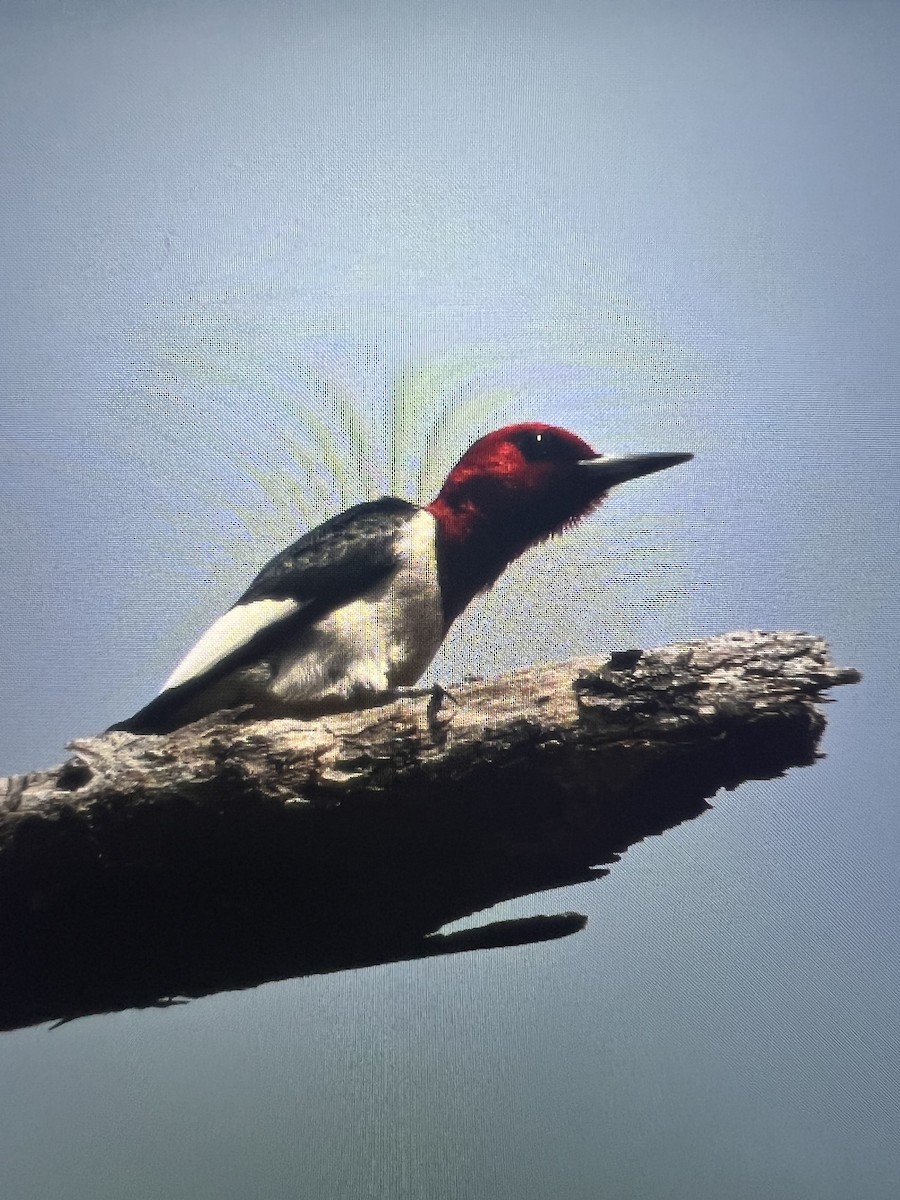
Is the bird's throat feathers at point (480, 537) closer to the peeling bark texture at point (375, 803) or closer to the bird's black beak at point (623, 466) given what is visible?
the bird's black beak at point (623, 466)

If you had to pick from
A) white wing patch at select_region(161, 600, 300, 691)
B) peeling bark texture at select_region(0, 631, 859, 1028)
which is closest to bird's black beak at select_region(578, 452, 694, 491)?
peeling bark texture at select_region(0, 631, 859, 1028)

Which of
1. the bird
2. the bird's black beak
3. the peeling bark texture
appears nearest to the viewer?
the peeling bark texture

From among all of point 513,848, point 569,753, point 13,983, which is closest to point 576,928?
point 513,848

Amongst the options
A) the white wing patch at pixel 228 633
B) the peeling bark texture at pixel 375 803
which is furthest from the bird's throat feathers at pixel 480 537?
the peeling bark texture at pixel 375 803

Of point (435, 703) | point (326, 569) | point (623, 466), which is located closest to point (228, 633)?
point (326, 569)

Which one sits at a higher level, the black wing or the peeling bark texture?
the black wing

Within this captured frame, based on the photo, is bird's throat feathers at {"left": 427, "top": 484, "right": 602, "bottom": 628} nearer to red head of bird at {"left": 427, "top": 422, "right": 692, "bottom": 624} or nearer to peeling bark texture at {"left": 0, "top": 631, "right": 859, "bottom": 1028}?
red head of bird at {"left": 427, "top": 422, "right": 692, "bottom": 624}

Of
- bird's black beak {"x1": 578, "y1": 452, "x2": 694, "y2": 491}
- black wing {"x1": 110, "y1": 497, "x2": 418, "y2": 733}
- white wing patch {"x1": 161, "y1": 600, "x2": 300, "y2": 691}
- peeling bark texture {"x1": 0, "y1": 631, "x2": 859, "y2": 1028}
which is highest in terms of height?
bird's black beak {"x1": 578, "y1": 452, "x2": 694, "y2": 491}

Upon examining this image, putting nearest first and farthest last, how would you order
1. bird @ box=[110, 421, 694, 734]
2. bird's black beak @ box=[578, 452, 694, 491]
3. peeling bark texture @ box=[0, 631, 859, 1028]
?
1. peeling bark texture @ box=[0, 631, 859, 1028]
2. bird @ box=[110, 421, 694, 734]
3. bird's black beak @ box=[578, 452, 694, 491]
